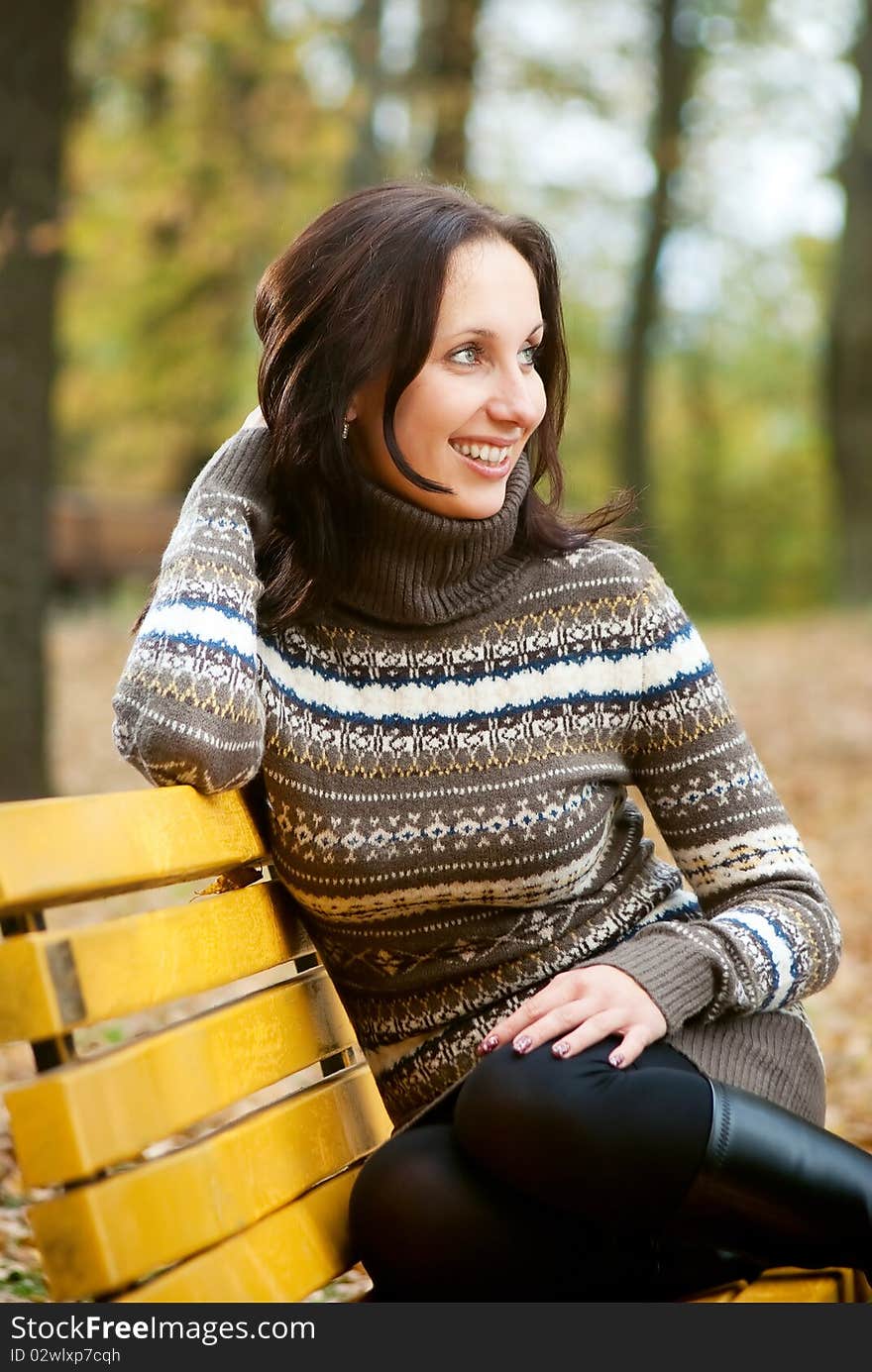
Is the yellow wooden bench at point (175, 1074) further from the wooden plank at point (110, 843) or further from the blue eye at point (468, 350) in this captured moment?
the blue eye at point (468, 350)

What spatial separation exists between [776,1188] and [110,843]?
819 millimetres

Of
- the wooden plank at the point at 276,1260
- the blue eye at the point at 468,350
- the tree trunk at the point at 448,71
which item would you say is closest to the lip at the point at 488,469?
the blue eye at the point at 468,350

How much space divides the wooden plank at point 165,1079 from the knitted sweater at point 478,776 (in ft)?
0.43

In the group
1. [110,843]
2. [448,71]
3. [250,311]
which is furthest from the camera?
[250,311]

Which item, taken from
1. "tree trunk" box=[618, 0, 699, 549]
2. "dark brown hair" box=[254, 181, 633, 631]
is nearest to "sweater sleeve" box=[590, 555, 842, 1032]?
"dark brown hair" box=[254, 181, 633, 631]

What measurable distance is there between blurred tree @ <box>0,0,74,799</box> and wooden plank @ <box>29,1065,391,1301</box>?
3999 mm

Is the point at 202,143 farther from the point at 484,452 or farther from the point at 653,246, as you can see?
the point at 484,452

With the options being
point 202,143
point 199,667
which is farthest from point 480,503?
point 202,143

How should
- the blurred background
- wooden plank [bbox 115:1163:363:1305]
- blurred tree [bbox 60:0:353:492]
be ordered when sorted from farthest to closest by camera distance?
blurred tree [bbox 60:0:353:492] → the blurred background → wooden plank [bbox 115:1163:363:1305]

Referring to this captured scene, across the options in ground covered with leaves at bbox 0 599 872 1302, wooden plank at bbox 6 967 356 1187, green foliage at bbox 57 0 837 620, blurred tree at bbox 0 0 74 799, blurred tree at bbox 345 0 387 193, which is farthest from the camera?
blurred tree at bbox 345 0 387 193

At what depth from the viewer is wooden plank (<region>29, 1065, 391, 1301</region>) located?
1485 millimetres

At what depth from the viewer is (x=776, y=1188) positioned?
1.67m

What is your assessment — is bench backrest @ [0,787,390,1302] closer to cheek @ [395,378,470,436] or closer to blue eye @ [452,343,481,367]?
cheek @ [395,378,470,436]
